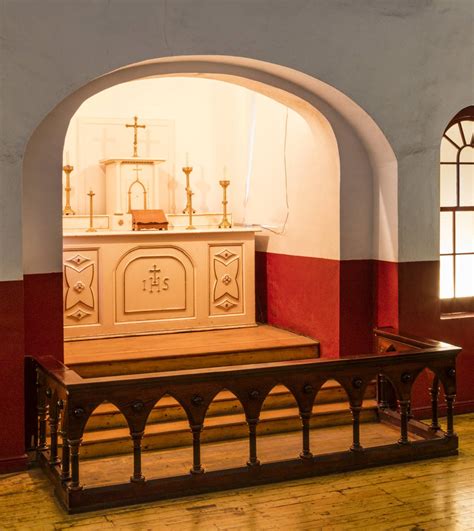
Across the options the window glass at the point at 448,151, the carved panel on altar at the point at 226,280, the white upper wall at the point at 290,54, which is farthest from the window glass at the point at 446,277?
the carved panel on altar at the point at 226,280

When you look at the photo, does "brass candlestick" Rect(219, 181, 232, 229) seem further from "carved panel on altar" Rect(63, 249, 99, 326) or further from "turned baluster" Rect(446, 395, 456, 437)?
"turned baluster" Rect(446, 395, 456, 437)

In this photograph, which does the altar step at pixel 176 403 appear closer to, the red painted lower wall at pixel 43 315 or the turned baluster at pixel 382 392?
the turned baluster at pixel 382 392

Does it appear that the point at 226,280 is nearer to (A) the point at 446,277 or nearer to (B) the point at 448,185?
(A) the point at 446,277

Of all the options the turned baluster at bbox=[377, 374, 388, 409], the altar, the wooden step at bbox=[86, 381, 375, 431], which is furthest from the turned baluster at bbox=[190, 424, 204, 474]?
the altar

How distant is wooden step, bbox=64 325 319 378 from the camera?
279 inches

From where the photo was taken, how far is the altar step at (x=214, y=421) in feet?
21.0

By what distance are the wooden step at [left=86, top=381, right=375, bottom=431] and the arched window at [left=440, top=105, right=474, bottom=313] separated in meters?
1.21

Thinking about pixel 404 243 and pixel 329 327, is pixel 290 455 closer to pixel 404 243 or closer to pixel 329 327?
pixel 329 327

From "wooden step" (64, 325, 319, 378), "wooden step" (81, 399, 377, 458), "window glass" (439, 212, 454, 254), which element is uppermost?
"window glass" (439, 212, 454, 254)

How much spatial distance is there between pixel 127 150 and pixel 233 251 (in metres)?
1.88

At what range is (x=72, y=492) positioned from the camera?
532 cm

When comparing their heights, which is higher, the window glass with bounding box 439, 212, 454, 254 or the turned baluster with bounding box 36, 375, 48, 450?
the window glass with bounding box 439, 212, 454, 254

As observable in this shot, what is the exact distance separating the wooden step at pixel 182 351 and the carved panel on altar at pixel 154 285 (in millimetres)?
270

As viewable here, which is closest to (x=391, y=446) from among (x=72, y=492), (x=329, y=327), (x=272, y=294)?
(x=329, y=327)
